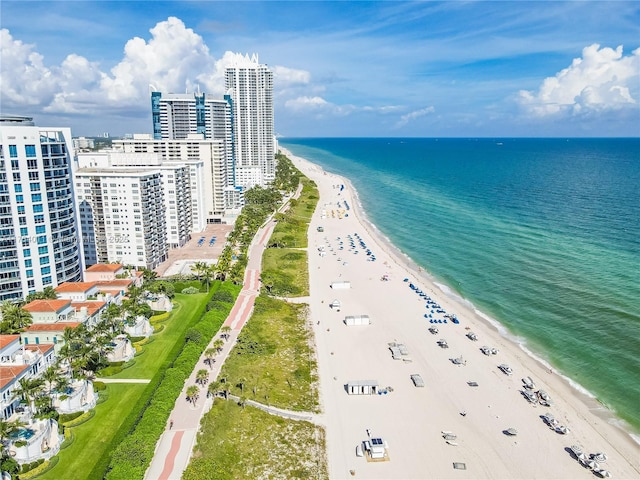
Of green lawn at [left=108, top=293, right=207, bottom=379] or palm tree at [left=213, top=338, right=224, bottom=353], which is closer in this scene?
green lawn at [left=108, top=293, right=207, bottom=379]

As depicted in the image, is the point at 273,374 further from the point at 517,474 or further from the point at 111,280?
the point at 111,280

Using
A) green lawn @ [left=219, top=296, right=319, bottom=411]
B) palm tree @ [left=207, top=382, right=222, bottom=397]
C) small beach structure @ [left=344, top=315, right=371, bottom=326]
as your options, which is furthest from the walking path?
small beach structure @ [left=344, top=315, right=371, bottom=326]

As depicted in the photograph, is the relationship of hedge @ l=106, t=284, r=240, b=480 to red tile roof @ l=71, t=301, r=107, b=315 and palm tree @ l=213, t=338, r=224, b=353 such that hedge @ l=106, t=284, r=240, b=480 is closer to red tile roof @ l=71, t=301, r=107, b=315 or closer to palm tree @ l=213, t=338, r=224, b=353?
palm tree @ l=213, t=338, r=224, b=353

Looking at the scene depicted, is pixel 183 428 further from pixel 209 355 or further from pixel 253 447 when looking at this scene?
pixel 209 355

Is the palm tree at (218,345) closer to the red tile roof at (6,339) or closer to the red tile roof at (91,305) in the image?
the red tile roof at (91,305)

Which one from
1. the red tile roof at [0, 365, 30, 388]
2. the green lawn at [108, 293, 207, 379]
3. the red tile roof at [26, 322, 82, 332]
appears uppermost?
→ the red tile roof at [0, 365, 30, 388]

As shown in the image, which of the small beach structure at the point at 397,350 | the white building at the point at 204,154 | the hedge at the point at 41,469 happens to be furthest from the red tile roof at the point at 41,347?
the white building at the point at 204,154

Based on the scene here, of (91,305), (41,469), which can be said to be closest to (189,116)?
(91,305)
